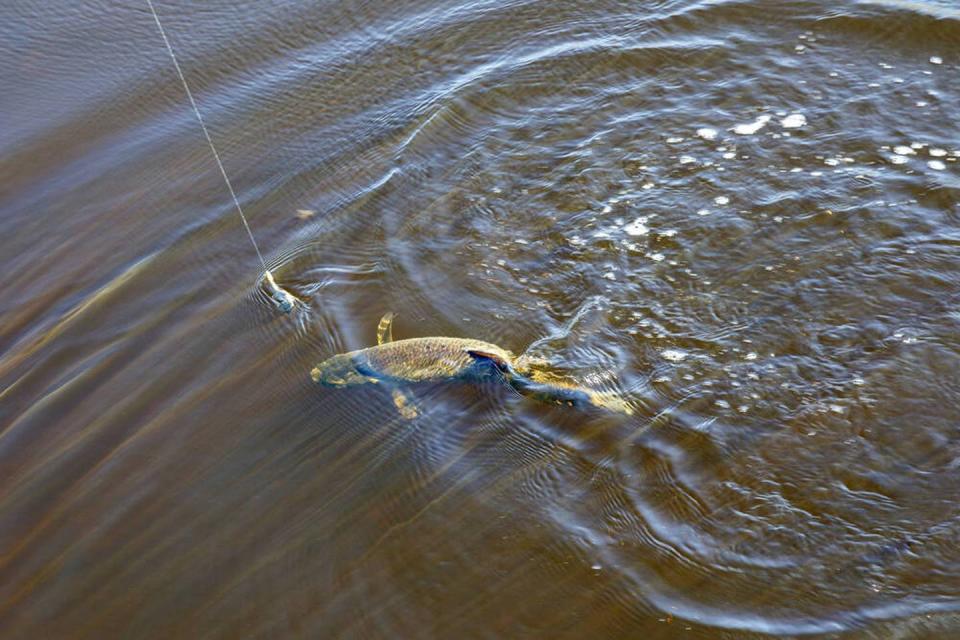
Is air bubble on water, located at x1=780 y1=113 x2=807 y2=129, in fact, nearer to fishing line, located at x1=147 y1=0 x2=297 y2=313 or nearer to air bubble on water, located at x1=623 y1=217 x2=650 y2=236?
air bubble on water, located at x1=623 y1=217 x2=650 y2=236

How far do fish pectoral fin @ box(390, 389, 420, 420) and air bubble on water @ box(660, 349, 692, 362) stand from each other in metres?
1.21

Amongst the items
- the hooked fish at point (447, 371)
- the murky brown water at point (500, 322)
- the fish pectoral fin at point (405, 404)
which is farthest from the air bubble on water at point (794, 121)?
the fish pectoral fin at point (405, 404)

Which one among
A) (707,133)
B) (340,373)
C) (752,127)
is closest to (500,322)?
(340,373)

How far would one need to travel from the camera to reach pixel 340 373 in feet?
15.1

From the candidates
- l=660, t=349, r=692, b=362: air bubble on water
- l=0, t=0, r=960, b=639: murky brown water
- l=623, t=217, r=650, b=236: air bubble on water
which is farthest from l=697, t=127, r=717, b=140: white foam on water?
l=660, t=349, r=692, b=362: air bubble on water

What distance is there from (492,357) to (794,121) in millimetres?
2591

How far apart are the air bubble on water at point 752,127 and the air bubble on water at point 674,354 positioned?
1754 mm

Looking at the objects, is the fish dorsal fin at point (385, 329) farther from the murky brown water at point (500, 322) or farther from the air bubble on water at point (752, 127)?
the air bubble on water at point (752, 127)

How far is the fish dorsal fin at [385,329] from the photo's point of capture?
4.80 meters

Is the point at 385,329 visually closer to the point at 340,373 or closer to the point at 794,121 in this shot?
the point at 340,373

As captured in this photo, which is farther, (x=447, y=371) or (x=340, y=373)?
(x=340, y=373)

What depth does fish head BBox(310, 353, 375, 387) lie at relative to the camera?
15.0 ft

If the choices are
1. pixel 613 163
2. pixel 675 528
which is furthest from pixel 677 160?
pixel 675 528

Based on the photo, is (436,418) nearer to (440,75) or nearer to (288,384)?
(288,384)
